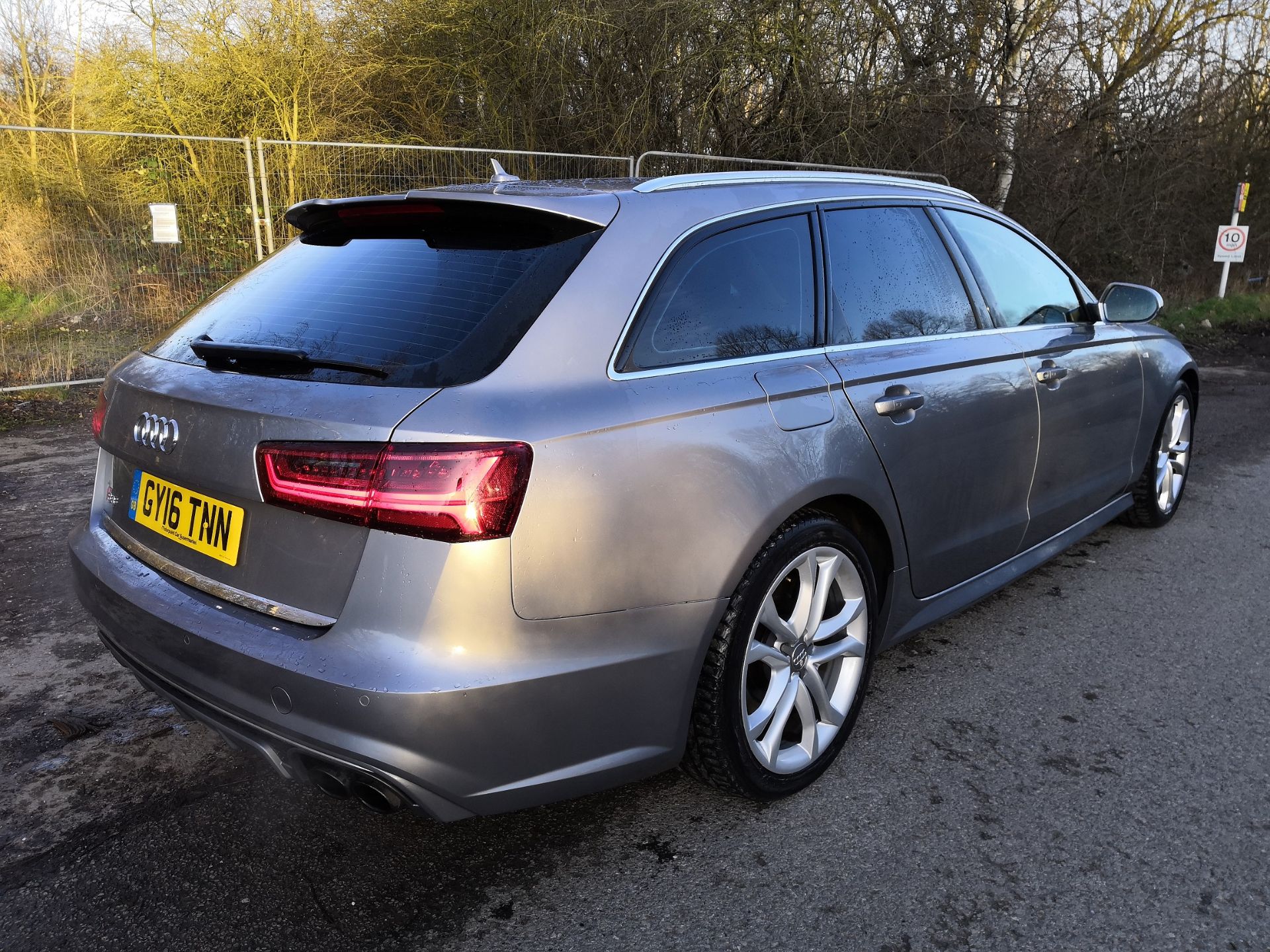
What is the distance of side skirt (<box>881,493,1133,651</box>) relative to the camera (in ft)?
9.63

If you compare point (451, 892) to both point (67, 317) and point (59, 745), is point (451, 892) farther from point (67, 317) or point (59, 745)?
point (67, 317)

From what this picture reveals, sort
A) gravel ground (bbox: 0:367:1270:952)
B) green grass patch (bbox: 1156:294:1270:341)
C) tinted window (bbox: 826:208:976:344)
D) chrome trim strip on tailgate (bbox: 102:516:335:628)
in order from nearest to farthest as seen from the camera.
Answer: chrome trim strip on tailgate (bbox: 102:516:335:628), gravel ground (bbox: 0:367:1270:952), tinted window (bbox: 826:208:976:344), green grass patch (bbox: 1156:294:1270:341)

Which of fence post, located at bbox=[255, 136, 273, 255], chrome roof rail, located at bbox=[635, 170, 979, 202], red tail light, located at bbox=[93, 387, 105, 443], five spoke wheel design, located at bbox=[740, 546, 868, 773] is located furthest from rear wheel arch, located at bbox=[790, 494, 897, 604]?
fence post, located at bbox=[255, 136, 273, 255]

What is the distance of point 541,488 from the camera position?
6.22ft

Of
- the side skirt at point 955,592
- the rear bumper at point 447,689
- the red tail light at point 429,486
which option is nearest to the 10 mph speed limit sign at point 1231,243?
the side skirt at point 955,592

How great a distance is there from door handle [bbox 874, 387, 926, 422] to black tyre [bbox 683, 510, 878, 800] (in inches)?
15.0

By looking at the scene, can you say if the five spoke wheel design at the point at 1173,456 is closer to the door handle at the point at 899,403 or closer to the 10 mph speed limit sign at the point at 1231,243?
the door handle at the point at 899,403

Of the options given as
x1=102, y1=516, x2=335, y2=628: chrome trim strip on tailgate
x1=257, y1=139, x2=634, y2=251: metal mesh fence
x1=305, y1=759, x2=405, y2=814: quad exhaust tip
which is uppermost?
x1=257, y1=139, x2=634, y2=251: metal mesh fence

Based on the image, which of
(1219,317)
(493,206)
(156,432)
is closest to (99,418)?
(156,432)

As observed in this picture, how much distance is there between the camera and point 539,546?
190 cm

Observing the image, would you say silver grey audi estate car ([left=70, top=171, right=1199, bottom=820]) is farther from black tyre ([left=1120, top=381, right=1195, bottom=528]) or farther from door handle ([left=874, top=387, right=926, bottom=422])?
black tyre ([left=1120, top=381, right=1195, bottom=528])

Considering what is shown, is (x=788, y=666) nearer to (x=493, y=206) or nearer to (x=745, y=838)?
(x=745, y=838)

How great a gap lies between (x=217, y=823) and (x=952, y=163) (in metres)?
12.5

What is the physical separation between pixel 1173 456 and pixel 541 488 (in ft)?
14.1
